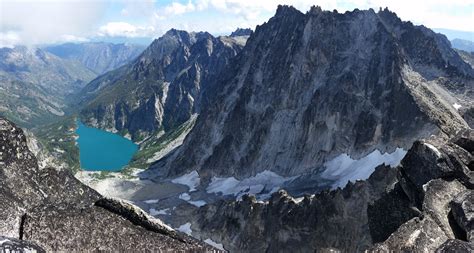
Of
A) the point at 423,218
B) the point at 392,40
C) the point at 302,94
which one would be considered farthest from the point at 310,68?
the point at 423,218

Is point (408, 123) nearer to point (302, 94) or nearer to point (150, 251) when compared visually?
point (302, 94)

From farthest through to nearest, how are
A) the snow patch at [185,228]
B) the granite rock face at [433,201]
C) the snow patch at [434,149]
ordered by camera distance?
the snow patch at [185,228]
the snow patch at [434,149]
the granite rock face at [433,201]

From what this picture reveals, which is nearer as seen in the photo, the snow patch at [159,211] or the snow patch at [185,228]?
the snow patch at [185,228]

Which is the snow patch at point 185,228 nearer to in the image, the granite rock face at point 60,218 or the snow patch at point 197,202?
the snow patch at point 197,202

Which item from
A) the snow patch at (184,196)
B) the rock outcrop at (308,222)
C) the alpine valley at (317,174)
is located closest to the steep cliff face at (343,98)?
the alpine valley at (317,174)

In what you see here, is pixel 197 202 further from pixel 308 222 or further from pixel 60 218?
pixel 60 218

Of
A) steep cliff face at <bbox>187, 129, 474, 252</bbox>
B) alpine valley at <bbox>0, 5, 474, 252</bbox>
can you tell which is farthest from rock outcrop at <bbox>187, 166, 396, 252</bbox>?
alpine valley at <bbox>0, 5, 474, 252</bbox>
